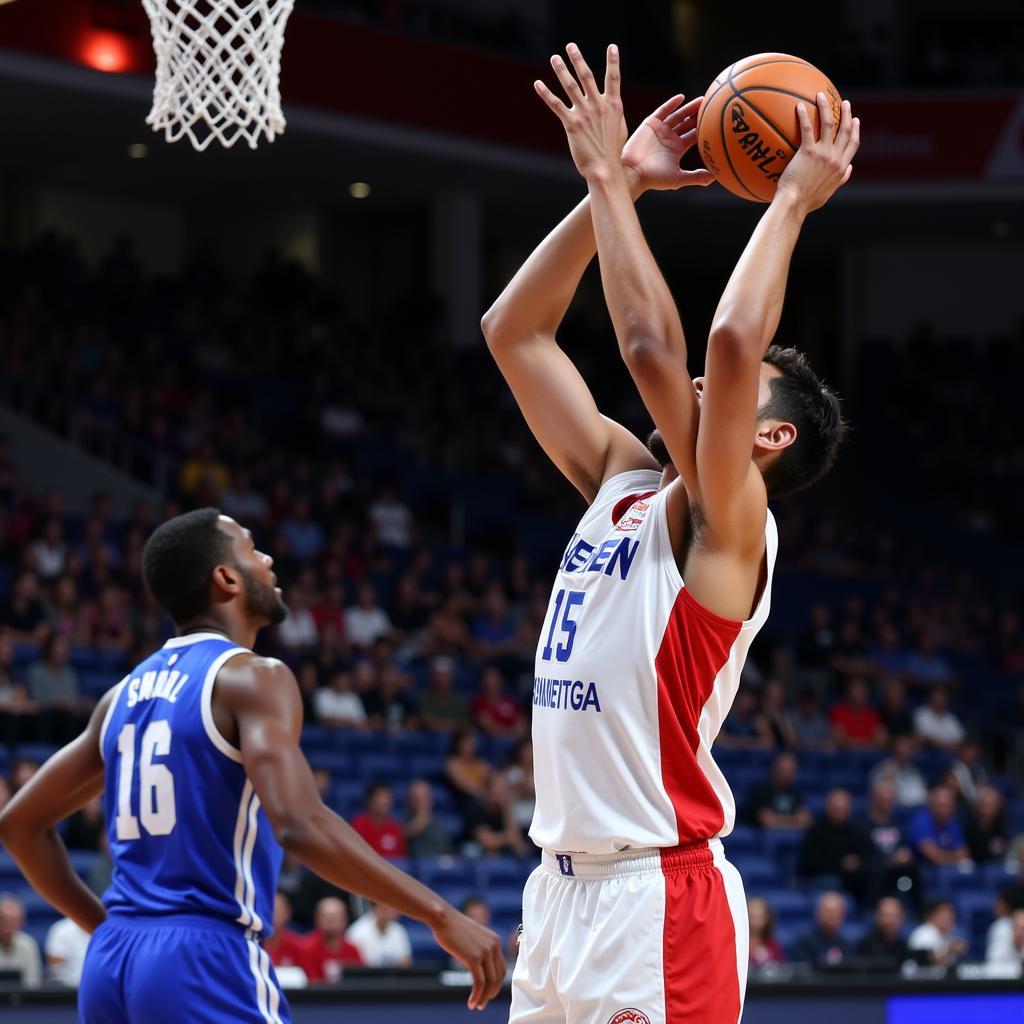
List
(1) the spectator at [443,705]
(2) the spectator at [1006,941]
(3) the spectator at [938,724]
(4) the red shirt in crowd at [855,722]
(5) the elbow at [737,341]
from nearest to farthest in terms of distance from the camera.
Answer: (5) the elbow at [737,341] → (2) the spectator at [1006,941] → (1) the spectator at [443,705] → (4) the red shirt in crowd at [855,722] → (3) the spectator at [938,724]

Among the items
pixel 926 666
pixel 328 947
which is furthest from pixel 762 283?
pixel 926 666

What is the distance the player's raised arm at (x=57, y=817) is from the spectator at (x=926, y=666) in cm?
1330

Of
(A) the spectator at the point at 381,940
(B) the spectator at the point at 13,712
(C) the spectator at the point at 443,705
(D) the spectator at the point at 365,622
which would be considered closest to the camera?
(A) the spectator at the point at 381,940

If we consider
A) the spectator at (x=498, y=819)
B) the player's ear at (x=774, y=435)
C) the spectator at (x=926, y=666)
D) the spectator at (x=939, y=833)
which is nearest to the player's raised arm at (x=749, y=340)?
the player's ear at (x=774, y=435)

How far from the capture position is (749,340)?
3027 millimetres

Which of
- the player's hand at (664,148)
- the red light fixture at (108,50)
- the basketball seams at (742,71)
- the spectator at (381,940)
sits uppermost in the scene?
the red light fixture at (108,50)

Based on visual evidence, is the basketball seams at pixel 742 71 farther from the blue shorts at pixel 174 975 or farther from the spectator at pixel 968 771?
the spectator at pixel 968 771

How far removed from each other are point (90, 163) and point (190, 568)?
16615 mm

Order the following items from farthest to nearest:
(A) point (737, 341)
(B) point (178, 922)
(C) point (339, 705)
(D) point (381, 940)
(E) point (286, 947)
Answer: (C) point (339, 705), (D) point (381, 940), (E) point (286, 947), (B) point (178, 922), (A) point (737, 341)

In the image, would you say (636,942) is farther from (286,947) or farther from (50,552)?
(50,552)

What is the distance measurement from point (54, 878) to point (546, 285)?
1655 millimetres

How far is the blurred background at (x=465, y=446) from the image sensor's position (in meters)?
11.2

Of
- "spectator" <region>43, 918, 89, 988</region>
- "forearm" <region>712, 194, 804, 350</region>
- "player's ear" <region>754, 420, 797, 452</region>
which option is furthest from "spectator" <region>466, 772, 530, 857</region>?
"forearm" <region>712, 194, 804, 350</region>

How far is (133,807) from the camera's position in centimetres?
355
